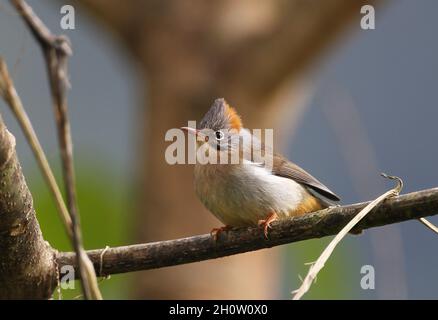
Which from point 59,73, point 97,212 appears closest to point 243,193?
point 59,73

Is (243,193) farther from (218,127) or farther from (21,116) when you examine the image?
(21,116)

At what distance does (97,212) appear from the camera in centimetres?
643

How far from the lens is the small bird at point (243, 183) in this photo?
10.4ft

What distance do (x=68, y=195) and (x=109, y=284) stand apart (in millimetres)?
5000

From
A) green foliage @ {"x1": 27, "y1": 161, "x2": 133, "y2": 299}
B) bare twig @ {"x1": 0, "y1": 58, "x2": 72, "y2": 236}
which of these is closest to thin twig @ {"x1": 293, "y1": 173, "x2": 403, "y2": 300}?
bare twig @ {"x1": 0, "y1": 58, "x2": 72, "y2": 236}

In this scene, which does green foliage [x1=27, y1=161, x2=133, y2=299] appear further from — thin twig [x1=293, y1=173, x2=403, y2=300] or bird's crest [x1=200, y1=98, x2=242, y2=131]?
thin twig [x1=293, y1=173, x2=403, y2=300]

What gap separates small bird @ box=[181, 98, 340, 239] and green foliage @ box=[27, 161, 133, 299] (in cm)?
Result: 262

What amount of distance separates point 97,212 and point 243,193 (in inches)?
135

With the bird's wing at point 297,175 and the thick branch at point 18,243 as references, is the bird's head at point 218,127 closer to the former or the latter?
the bird's wing at point 297,175

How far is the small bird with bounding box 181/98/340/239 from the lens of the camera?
10.4ft

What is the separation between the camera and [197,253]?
237cm
